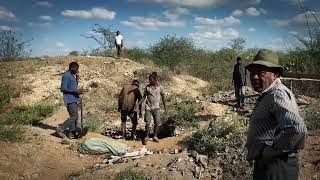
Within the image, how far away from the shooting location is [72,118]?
9664 mm

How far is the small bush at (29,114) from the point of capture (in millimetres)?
11098

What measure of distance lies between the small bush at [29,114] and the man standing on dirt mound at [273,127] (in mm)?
8771

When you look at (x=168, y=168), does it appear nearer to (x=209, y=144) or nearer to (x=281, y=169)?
(x=209, y=144)

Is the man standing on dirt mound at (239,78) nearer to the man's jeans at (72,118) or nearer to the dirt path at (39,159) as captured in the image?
the man's jeans at (72,118)

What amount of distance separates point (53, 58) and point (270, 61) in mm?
17215

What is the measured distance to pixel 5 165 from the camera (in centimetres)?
810

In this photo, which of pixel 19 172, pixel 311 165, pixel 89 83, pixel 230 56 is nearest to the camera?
pixel 311 165

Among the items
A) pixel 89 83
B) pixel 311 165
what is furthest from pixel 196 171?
pixel 89 83

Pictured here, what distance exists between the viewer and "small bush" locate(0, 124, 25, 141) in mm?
9077

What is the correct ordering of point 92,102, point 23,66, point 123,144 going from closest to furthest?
point 123,144 → point 92,102 → point 23,66

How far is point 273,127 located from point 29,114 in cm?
985

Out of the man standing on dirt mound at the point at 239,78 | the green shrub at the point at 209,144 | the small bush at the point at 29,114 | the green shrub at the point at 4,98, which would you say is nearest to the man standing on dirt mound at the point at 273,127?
the green shrub at the point at 209,144

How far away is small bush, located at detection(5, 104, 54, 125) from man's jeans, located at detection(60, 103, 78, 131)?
1654 mm

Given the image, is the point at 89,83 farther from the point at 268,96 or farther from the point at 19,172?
the point at 268,96
